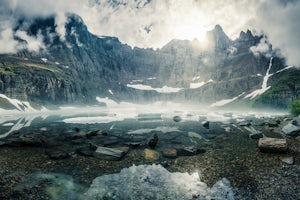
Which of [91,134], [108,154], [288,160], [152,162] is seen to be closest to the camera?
[288,160]

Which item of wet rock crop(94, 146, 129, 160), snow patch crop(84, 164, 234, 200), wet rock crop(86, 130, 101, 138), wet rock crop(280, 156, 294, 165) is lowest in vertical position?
snow patch crop(84, 164, 234, 200)

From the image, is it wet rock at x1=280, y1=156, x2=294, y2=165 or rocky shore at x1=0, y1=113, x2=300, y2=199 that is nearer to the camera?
rocky shore at x1=0, y1=113, x2=300, y2=199

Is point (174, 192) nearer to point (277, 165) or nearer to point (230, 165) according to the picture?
point (230, 165)

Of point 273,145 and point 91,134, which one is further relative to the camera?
point 91,134

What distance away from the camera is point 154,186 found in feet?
53.8

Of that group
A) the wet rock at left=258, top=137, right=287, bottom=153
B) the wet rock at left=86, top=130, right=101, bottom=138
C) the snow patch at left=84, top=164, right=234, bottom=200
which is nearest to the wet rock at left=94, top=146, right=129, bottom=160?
the snow patch at left=84, top=164, right=234, bottom=200

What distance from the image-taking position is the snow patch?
48.4 feet

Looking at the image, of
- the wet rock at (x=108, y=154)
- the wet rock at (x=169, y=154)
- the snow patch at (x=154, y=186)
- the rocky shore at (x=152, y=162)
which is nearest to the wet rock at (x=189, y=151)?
the rocky shore at (x=152, y=162)

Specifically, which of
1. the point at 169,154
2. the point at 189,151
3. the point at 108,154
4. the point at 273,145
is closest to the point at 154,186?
the point at 169,154

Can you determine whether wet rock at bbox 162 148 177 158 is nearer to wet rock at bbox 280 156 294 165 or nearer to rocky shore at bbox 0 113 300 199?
→ rocky shore at bbox 0 113 300 199

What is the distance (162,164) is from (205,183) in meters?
5.66

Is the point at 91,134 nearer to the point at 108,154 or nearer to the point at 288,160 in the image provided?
the point at 108,154

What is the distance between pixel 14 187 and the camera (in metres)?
15.8

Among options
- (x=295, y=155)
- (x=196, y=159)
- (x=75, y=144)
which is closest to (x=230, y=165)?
(x=196, y=159)
